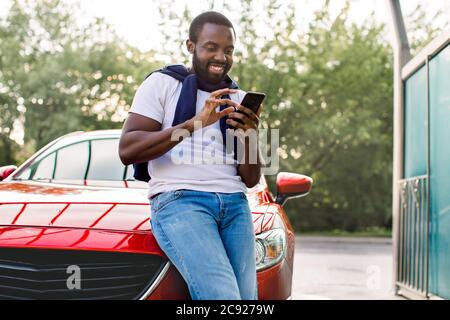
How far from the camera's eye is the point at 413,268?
7.40m

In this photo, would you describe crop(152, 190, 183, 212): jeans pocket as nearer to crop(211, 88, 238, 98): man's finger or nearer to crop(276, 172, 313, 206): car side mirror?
crop(211, 88, 238, 98): man's finger

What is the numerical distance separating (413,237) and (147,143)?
5.21 metres

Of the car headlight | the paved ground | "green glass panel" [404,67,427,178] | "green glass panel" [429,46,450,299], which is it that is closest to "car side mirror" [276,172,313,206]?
the car headlight

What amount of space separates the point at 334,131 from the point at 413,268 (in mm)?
17172

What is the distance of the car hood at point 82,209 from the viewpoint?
3.08 meters

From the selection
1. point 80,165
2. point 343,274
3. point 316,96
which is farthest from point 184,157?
point 316,96

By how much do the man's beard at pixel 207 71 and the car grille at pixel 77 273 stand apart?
70 centimetres

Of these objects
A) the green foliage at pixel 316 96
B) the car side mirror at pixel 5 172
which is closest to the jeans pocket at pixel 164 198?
the car side mirror at pixel 5 172

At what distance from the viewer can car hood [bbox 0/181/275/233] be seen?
3078 mm

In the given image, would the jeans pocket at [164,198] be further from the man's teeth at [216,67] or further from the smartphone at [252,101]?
the man's teeth at [216,67]

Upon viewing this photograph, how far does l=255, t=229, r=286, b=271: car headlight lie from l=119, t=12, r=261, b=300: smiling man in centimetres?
34

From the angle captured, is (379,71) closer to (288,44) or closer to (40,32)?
(288,44)

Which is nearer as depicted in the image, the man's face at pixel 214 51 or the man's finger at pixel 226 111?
the man's finger at pixel 226 111
